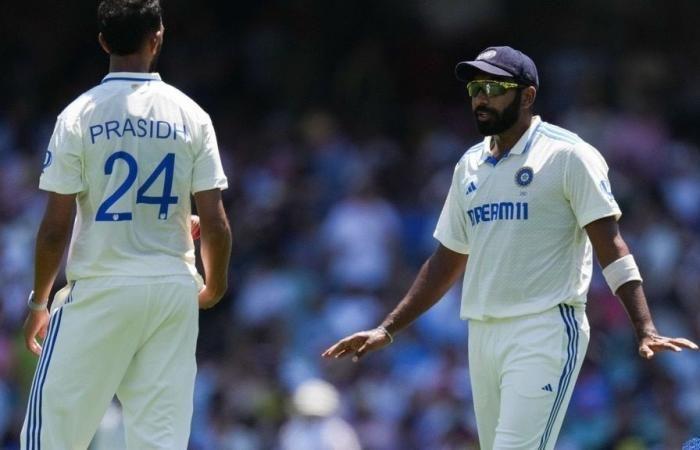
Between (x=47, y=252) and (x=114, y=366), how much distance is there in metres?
0.52

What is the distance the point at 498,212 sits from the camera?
22.1 feet

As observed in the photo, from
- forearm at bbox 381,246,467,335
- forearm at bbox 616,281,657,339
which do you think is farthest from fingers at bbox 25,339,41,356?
forearm at bbox 616,281,657,339

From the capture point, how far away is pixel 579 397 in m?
11.8

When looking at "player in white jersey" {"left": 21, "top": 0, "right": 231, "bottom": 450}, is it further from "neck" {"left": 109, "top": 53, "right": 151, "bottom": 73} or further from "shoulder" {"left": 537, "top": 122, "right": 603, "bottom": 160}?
"shoulder" {"left": 537, "top": 122, "right": 603, "bottom": 160}

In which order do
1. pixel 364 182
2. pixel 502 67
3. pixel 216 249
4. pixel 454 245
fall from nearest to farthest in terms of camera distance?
pixel 216 249 < pixel 502 67 < pixel 454 245 < pixel 364 182

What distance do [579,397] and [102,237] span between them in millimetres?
6431

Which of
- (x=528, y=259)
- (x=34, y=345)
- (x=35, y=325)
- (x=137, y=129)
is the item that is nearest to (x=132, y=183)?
(x=137, y=129)

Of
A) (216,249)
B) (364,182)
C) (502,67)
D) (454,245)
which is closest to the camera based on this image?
(216,249)

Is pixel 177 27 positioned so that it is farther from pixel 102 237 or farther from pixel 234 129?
pixel 102 237

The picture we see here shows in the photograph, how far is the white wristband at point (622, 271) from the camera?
6.54 meters

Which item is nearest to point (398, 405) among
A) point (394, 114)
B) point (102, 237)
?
point (394, 114)

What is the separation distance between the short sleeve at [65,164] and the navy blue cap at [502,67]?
1.75 metres

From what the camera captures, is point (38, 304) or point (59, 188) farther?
point (38, 304)

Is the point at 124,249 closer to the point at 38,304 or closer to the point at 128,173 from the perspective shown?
the point at 128,173
